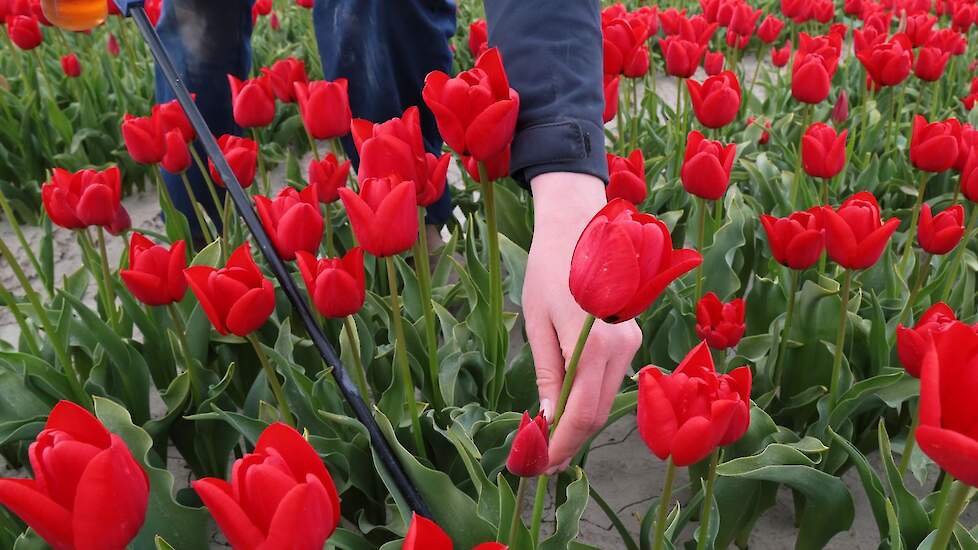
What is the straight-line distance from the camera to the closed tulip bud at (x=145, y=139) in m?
1.44

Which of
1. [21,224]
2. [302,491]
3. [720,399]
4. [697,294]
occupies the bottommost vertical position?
[21,224]

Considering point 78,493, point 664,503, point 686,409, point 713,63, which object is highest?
point 78,493

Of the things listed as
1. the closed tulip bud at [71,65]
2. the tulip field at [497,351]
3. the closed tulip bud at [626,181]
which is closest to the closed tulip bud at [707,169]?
the tulip field at [497,351]

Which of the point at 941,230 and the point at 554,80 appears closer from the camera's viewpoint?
the point at 554,80

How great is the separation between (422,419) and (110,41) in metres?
2.99

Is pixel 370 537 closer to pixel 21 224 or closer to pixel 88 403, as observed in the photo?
pixel 88 403

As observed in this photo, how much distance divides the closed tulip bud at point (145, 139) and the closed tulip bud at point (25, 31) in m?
1.25

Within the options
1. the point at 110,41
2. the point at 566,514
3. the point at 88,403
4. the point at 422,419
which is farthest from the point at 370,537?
the point at 110,41

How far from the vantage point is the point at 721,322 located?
48.8 inches

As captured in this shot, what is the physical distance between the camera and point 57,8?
1.20 meters

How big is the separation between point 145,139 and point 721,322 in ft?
3.46

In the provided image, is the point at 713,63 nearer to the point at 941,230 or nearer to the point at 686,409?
the point at 941,230

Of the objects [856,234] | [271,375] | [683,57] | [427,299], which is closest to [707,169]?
[856,234]

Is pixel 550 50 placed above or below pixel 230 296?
above
